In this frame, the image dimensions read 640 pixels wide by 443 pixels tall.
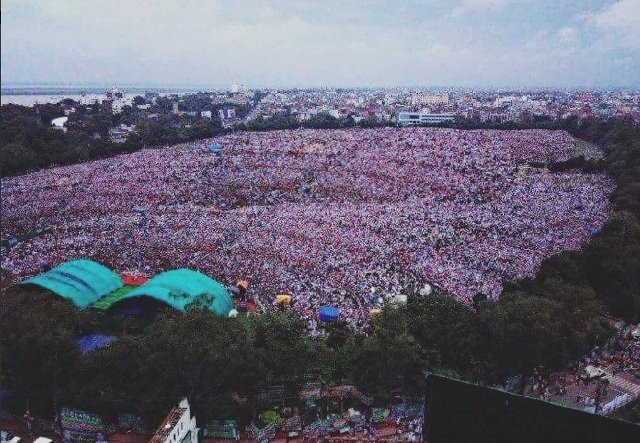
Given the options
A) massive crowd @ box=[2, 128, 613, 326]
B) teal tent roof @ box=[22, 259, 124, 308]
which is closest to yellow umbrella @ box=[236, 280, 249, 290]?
massive crowd @ box=[2, 128, 613, 326]

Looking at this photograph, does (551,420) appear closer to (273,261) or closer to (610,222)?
(273,261)

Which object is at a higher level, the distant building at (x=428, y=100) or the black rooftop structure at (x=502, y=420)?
the distant building at (x=428, y=100)

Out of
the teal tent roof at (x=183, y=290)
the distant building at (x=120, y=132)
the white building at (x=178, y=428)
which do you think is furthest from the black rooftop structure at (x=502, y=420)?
the distant building at (x=120, y=132)

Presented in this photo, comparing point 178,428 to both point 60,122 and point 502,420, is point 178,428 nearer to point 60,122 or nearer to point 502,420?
point 502,420

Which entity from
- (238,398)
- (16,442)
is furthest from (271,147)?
(16,442)

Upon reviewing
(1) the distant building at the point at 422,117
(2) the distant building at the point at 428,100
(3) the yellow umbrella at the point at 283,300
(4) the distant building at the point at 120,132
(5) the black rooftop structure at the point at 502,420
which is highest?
(2) the distant building at the point at 428,100

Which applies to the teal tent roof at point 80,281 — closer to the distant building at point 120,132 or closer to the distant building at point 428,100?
the distant building at point 120,132
